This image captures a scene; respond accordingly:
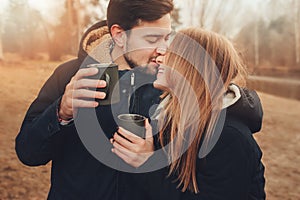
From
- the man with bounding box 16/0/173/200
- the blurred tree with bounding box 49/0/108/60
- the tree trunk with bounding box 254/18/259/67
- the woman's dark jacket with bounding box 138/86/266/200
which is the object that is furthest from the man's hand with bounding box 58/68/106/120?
the tree trunk with bounding box 254/18/259/67

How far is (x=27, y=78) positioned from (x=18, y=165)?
412mm

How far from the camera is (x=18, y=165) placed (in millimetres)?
1462

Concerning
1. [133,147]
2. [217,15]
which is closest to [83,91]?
[133,147]

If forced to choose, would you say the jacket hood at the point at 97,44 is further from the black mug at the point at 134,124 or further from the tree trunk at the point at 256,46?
the tree trunk at the point at 256,46

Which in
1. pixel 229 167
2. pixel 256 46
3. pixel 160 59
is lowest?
Result: pixel 256 46

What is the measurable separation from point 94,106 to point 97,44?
27cm

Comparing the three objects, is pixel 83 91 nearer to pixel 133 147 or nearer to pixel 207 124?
pixel 133 147

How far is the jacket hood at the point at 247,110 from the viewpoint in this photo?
1.95ft

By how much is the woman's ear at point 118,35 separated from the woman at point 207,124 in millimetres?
208

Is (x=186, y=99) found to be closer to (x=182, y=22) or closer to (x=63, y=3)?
(x=182, y=22)

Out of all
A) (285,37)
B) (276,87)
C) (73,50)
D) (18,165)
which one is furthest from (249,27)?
(18,165)

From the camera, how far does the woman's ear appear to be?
0.83m

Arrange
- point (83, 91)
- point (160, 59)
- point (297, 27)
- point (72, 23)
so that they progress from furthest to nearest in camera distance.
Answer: point (297, 27)
point (72, 23)
point (160, 59)
point (83, 91)

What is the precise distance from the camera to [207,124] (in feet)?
2.01
